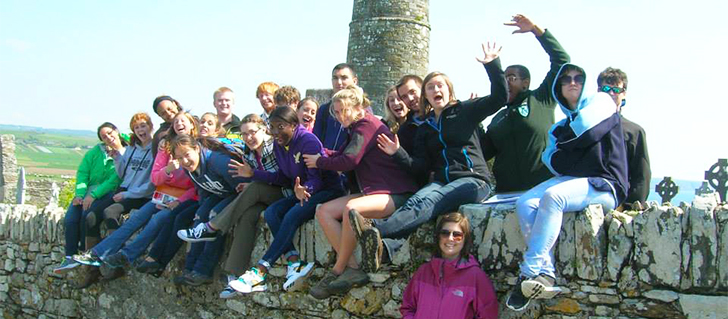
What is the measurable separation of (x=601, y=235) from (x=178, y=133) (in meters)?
4.38

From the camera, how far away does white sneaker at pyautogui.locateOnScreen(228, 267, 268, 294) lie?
5.71 metres

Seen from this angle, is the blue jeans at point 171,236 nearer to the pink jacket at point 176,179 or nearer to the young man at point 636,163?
the pink jacket at point 176,179

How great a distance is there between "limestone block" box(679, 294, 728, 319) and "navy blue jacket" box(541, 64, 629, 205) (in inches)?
29.4

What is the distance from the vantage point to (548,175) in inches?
223

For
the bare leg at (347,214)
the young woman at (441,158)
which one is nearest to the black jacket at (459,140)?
the young woman at (441,158)

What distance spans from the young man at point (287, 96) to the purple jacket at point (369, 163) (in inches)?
71.3

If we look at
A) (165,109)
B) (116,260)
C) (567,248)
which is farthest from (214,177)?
(567,248)

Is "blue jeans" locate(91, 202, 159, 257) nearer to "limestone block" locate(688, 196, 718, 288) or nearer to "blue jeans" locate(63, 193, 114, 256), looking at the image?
"blue jeans" locate(63, 193, 114, 256)

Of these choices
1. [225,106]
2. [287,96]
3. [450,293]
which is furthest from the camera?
[225,106]

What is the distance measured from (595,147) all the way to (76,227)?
19.7 ft

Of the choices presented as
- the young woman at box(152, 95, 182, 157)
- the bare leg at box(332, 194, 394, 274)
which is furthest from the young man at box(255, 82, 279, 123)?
the bare leg at box(332, 194, 394, 274)

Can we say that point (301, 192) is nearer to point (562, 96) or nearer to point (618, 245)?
point (562, 96)

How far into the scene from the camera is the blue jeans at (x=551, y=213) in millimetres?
4484

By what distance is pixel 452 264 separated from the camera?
484 cm
